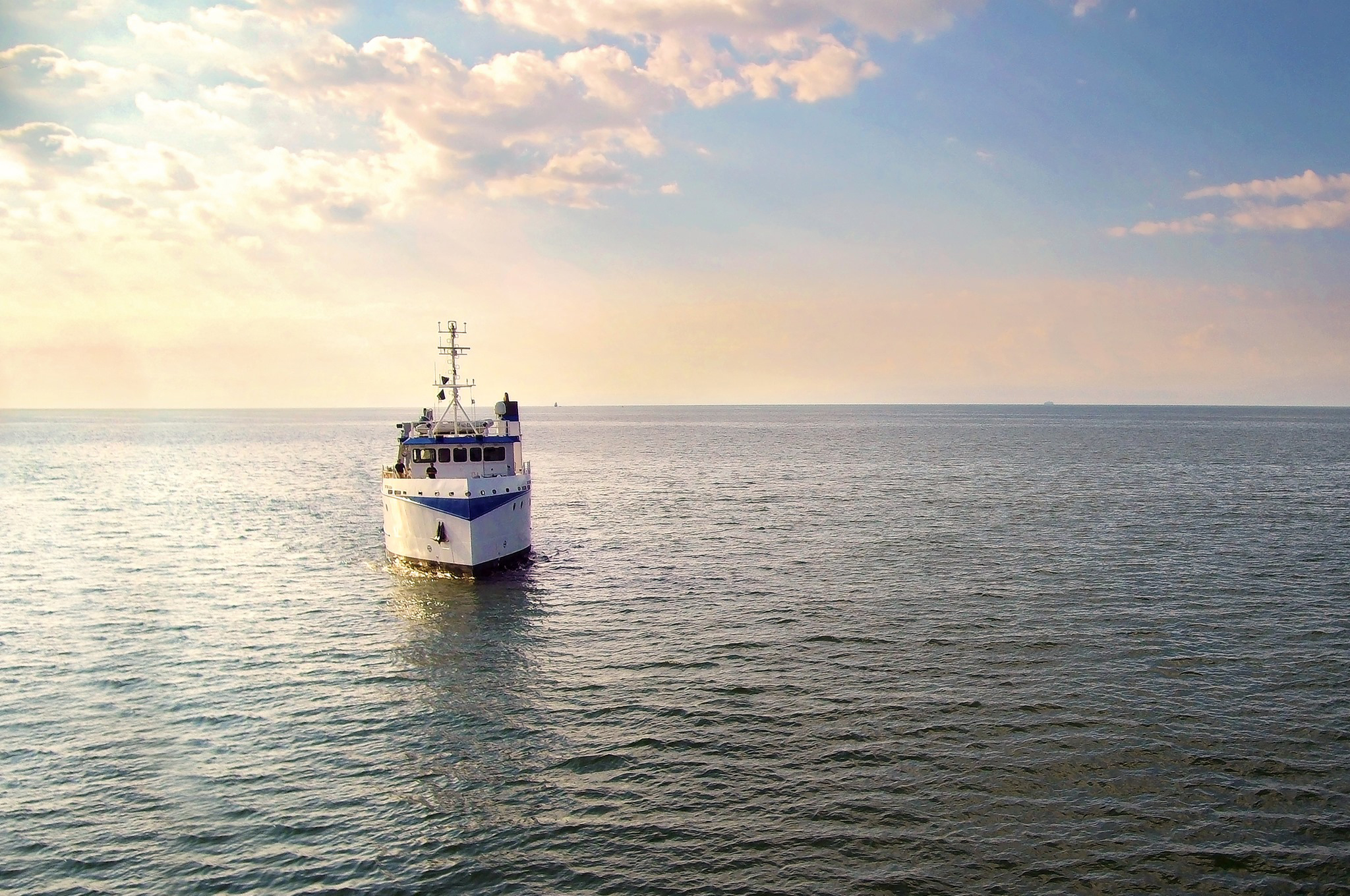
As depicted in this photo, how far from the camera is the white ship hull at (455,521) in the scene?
141ft

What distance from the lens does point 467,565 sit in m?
44.0

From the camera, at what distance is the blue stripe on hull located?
4262 cm

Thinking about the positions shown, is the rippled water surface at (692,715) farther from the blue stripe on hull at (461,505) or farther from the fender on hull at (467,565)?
the blue stripe on hull at (461,505)

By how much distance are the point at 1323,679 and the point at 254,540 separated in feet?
201

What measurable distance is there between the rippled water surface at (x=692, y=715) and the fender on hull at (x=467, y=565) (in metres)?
1.07

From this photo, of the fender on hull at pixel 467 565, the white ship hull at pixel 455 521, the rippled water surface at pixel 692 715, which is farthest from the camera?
the fender on hull at pixel 467 565

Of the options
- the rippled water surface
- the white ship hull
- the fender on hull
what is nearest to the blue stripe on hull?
the white ship hull

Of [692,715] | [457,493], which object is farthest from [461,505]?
[692,715]

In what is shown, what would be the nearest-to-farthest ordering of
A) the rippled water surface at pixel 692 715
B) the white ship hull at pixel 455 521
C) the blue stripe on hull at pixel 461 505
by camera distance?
the rippled water surface at pixel 692 715 → the blue stripe on hull at pixel 461 505 → the white ship hull at pixel 455 521

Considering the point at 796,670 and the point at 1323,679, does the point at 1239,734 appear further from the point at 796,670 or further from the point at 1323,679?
the point at 796,670

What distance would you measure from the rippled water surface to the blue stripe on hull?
4.11m

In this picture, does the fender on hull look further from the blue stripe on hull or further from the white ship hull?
the blue stripe on hull

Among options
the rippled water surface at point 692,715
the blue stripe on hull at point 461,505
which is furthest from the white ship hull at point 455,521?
the rippled water surface at point 692,715

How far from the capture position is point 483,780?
21.0m
